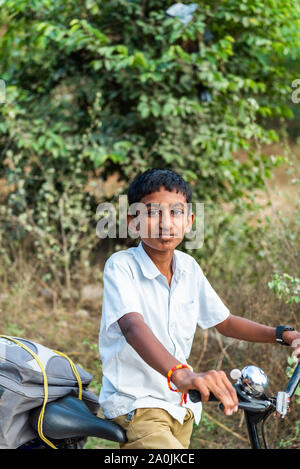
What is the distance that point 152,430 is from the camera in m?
1.86

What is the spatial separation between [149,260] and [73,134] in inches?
142

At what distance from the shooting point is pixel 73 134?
17.9 feet

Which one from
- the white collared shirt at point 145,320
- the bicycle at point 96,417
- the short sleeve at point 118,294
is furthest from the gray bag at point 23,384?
the short sleeve at point 118,294

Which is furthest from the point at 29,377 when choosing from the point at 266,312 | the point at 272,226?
the point at 272,226

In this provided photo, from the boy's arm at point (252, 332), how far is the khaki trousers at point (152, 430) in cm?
40

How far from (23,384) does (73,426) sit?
22 centimetres

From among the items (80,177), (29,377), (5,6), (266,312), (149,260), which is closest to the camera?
(29,377)

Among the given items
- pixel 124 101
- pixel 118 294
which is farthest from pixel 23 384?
pixel 124 101

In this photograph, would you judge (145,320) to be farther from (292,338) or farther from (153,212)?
(292,338)

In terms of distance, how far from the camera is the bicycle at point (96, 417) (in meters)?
1.51

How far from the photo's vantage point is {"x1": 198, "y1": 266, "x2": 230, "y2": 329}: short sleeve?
7.28 ft

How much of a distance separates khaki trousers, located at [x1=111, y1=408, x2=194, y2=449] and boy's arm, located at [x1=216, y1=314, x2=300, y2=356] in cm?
40

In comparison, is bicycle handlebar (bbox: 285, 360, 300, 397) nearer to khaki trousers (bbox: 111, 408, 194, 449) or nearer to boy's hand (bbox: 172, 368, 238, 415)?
boy's hand (bbox: 172, 368, 238, 415)

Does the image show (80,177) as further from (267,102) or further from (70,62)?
(267,102)
